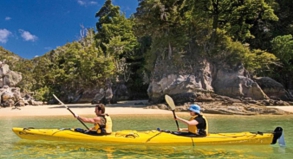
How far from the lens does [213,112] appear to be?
18.4 m

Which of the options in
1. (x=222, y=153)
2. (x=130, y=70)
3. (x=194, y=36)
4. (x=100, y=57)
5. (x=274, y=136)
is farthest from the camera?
(x=130, y=70)

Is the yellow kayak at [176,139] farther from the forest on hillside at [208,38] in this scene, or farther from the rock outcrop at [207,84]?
the forest on hillside at [208,38]

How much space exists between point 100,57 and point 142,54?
8073mm

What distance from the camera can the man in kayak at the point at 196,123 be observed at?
7.31 meters

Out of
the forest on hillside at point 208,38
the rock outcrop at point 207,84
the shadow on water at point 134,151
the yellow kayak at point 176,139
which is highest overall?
the forest on hillside at point 208,38

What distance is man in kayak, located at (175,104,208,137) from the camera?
24.0 feet

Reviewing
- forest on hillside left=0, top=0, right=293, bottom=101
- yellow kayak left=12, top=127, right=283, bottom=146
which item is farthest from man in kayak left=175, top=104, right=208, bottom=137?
forest on hillside left=0, top=0, right=293, bottom=101

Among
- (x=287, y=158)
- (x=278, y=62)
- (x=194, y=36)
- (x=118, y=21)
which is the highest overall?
(x=118, y=21)

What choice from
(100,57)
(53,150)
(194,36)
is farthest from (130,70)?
(53,150)

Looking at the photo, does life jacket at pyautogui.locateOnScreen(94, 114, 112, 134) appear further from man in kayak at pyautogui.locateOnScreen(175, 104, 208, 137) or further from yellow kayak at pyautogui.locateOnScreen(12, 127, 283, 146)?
man in kayak at pyautogui.locateOnScreen(175, 104, 208, 137)

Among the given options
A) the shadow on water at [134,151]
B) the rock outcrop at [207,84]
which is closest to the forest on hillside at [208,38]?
the rock outcrop at [207,84]

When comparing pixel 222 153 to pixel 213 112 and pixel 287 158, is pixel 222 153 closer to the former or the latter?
pixel 287 158

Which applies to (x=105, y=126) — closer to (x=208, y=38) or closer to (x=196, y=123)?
(x=196, y=123)

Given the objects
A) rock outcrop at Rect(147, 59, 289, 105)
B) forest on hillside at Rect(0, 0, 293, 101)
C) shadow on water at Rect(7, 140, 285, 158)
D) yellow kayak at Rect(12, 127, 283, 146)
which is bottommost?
shadow on water at Rect(7, 140, 285, 158)
